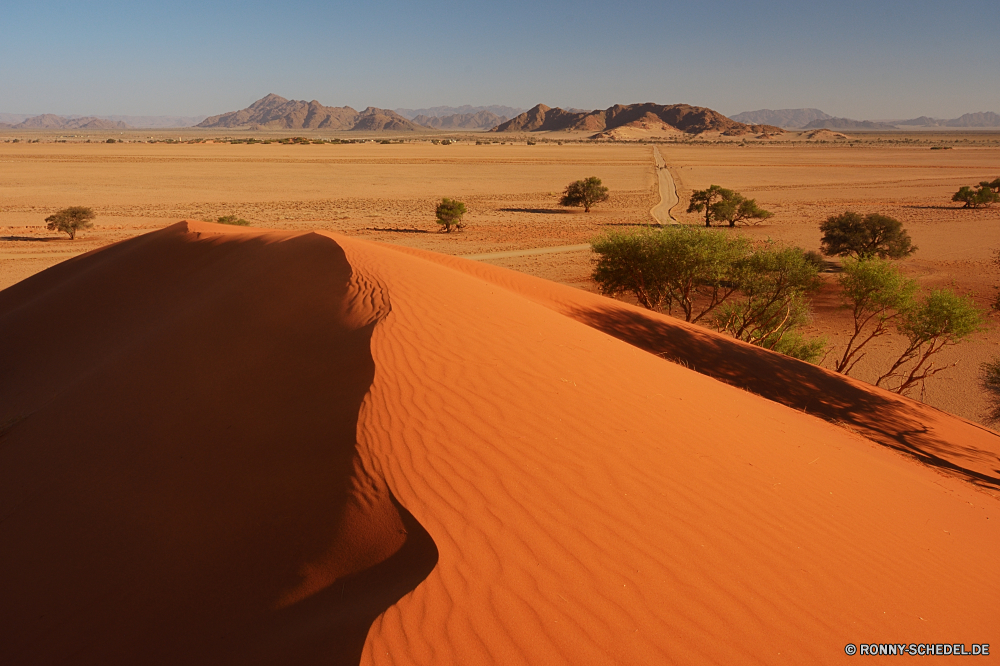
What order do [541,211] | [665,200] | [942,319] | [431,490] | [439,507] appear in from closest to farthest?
[439,507] → [431,490] → [942,319] → [541,211] → [665,200]

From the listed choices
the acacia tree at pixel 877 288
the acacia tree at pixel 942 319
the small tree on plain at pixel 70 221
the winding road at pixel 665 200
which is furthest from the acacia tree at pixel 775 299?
the small tree on plain at pixel 70 221

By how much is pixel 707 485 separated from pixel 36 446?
6.56 meters

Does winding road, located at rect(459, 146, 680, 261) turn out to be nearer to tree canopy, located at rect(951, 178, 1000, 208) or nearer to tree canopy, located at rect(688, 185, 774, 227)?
tree canopy, located at rect(688, 185, 774, 227)

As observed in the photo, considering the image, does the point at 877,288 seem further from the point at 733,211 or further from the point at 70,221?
the point at 70,221

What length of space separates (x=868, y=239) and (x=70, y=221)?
127 feet

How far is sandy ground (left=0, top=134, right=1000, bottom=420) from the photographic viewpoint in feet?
80.2

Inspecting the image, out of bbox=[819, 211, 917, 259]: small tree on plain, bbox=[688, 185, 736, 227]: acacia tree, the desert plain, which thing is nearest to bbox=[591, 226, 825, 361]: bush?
the desert plain

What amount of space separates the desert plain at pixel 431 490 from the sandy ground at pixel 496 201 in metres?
11.7

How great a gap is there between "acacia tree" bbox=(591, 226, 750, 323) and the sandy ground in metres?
3.95

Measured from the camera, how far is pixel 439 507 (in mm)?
3928

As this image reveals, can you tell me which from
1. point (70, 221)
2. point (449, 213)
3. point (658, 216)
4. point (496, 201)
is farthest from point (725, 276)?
point (496, 201)

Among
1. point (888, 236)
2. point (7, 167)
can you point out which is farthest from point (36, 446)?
point (7, 167)

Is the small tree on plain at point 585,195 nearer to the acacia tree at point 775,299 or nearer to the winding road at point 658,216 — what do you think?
the winding road at point 658,216

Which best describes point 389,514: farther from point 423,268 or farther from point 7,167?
point 7,167
